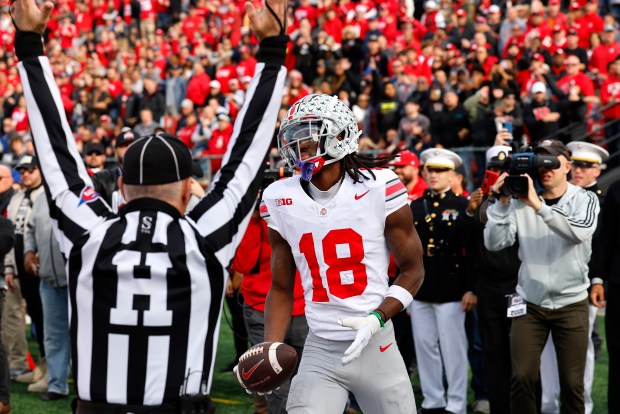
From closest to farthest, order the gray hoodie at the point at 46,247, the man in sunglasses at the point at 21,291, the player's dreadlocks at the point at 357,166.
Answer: the player's dreadlocks at the point at 357,166 → the gray hoodie at the point at 46,247 → the man in sunglasses at the point at 21,291

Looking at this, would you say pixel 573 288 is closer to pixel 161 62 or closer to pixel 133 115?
pixel 133 115

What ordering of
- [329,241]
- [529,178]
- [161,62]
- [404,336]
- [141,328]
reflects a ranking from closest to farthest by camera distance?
[141,328] < [329,241] < [529,178] < [404,336] < [161,62]

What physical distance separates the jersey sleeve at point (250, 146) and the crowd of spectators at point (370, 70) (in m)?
7.64

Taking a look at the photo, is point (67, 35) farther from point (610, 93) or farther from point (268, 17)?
point (268, 17)

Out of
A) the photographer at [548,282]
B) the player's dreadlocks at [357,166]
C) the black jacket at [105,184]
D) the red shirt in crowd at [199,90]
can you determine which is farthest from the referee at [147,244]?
the red shirt in crowd at [199,90]

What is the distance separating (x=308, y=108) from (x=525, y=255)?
2.39m

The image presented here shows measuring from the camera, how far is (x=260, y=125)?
3090 millimetres

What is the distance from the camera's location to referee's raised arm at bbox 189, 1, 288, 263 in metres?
3.06

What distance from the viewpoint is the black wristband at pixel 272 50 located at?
10.1 ft

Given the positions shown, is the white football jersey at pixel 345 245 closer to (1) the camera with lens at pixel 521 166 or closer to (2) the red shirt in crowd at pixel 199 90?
(1) the camera with lens at pixel 521 166

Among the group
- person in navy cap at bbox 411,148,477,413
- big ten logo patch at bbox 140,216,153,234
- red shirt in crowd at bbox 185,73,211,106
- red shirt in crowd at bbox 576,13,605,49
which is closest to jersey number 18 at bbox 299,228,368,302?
big ten logo patch at bbox 140,216,153,234

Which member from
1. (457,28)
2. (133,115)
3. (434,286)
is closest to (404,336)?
(434,286)

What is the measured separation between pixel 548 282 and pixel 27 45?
3929 mm

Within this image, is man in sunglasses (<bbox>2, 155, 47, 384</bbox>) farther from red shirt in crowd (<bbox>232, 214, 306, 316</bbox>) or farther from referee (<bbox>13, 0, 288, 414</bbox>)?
referee (<bbox>13, 0, 288, 414</bbox>)
